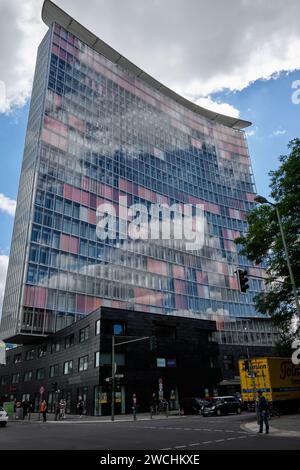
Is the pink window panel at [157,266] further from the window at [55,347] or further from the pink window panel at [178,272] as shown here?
the window at [55,347]

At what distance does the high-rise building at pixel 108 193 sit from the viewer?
5834 centimetres

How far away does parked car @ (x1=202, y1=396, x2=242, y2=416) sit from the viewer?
31.1m

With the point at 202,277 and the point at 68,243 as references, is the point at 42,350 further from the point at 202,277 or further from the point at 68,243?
the point at 202,277

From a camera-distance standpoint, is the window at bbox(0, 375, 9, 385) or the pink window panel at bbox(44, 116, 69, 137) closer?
the pink window panel at bbox(44, 116, 69, 137)

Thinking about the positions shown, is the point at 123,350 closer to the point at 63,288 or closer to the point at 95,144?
the point at 63,288

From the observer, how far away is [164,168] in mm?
86750

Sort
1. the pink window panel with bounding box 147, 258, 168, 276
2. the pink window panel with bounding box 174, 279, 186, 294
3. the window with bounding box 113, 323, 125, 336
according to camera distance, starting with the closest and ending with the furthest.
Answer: the window with bounding box 113, 323, 125, 336
the pink window panel with bounding box 147, 258, 168, 276
the pink window panel with bounding box 174, 279, 186, 294

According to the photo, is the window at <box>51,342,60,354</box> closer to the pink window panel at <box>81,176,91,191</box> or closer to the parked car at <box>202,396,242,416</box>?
the parked car at <box>202,396,242,416</box>

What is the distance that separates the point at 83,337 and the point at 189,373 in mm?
14746

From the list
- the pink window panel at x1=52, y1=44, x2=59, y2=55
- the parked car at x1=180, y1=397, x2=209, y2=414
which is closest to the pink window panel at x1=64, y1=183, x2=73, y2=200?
the pink window panel at x1=52, y1=44, x2=59, y2=55

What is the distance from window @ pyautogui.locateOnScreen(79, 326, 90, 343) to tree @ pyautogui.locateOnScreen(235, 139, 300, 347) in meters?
24.0

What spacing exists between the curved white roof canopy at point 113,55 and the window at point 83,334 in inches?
2526
